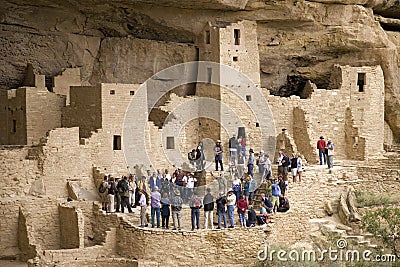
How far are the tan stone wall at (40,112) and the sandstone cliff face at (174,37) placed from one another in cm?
198

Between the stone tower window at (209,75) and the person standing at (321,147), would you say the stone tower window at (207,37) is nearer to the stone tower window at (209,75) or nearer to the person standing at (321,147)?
the stone tower window at (209,75)

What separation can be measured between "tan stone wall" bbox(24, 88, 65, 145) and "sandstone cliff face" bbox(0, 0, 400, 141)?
1.98m

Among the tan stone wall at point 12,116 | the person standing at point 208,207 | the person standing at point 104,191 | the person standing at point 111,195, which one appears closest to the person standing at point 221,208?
the person standing at point 208,207

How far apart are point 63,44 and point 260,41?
4.99m

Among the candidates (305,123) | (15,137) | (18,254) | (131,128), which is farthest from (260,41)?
(18,254)

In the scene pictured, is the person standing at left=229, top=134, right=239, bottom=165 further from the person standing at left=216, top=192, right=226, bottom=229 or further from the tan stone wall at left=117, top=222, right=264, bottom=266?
the tan stone wall at left=117, top=222, right=264, bottom=266

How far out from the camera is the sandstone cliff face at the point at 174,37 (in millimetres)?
21078

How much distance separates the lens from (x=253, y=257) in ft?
54.6

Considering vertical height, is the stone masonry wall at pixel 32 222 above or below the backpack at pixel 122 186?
below

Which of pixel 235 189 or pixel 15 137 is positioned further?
pixel 15 137

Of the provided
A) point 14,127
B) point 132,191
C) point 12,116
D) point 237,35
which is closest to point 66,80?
point 12,116

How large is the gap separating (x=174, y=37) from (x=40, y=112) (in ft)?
14.5

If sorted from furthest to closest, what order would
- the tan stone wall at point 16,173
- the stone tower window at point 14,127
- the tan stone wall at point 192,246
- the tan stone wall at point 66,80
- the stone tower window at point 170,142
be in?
the tan stone wall at point 66,80 < the stone tower window at point 14,127 < the stone tower window at point 170,142 < the tan stone wall at point 16,173 < the tan stone wall at point 192,246

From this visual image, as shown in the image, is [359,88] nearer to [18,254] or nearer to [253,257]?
[253,257]
